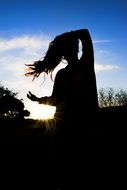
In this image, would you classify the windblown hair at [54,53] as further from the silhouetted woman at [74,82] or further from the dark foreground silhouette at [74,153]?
the dark foreground silhouette at [74,153]

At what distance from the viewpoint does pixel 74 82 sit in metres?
2.95

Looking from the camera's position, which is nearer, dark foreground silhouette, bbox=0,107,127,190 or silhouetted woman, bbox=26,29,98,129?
dark foreground silhouette, bbox=0,107,127,190

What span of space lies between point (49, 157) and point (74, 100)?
59cm

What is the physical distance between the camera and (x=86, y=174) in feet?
8.70

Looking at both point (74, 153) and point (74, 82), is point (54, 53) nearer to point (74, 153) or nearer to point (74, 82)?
point (74, 82)

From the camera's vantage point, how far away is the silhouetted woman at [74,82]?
295cm

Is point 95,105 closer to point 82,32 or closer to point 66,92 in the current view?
point 66,92

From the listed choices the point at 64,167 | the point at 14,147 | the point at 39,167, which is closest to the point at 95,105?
the point at 64,167

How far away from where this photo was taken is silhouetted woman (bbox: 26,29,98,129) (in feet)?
9.67

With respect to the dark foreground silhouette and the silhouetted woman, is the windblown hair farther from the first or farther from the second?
the dark foreground silhouette

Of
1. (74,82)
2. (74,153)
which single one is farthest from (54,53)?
(74,153)

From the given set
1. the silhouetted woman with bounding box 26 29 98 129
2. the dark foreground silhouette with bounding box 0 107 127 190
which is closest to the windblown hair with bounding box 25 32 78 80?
the silhouetted woman with bounding box 26 29 98 129

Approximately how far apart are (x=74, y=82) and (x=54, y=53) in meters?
0.59

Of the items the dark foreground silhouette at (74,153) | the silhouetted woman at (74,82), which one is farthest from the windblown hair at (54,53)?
the dark foreground silhouette at (74,153)
